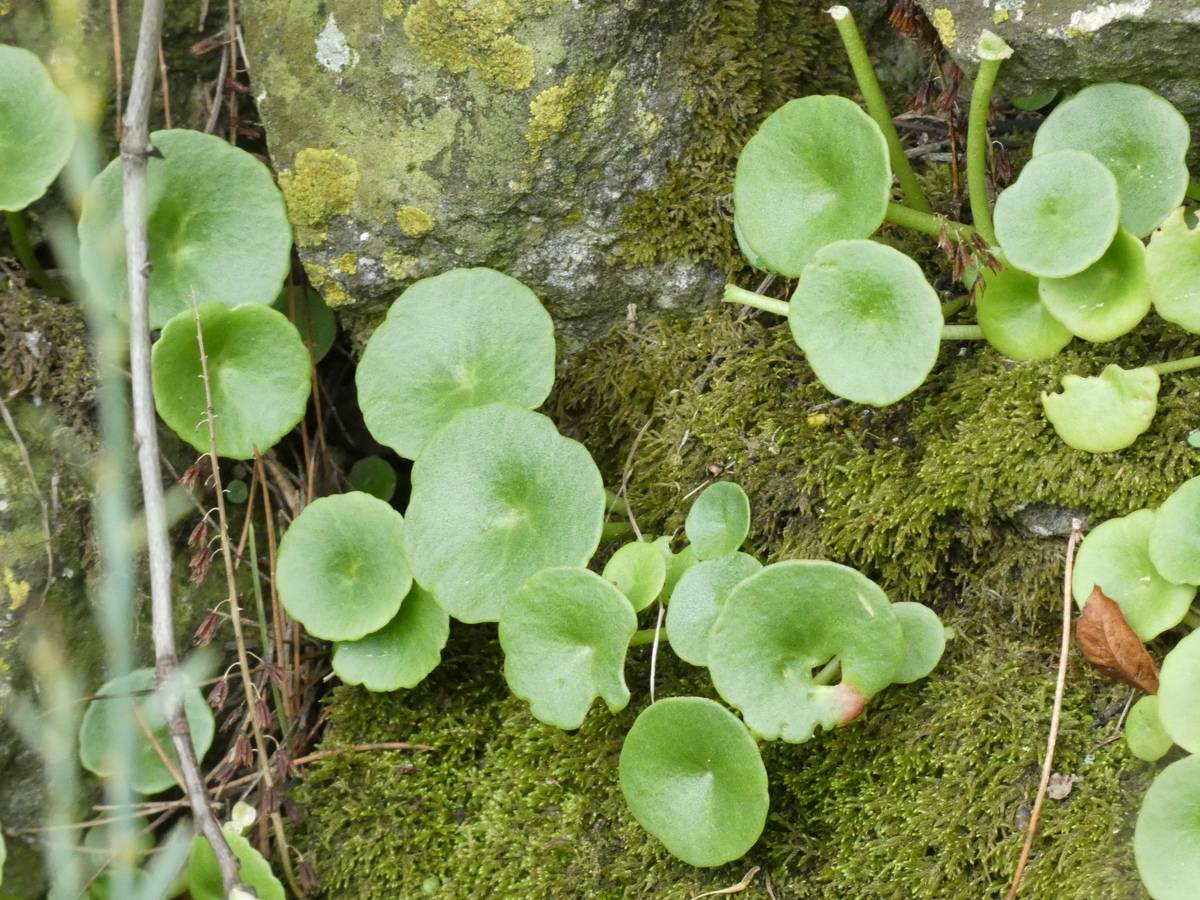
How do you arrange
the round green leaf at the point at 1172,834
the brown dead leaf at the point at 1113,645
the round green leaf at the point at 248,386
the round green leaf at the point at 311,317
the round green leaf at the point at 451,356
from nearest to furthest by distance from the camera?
the round green leaf at the point at 1172,834
the brown dead leaf at the point at 1113,645
the round green leaf at the point at 451,356
the round green leaf at the point at 248,386
the round green leaf at the point at 311,317

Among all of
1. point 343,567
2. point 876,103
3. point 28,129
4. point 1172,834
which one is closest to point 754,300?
point 876,103

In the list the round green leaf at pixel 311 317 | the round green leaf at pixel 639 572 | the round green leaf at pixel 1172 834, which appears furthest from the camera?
the round green leaf at pixel 311 317

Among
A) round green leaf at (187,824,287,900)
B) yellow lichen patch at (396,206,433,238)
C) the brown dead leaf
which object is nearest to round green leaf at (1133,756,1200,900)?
the brown dead leaf

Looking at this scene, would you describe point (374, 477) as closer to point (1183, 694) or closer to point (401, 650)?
point (401, 650)

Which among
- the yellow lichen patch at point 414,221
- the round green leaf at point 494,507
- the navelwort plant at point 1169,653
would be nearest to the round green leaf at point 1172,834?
the navelwort plant at point 1169,653

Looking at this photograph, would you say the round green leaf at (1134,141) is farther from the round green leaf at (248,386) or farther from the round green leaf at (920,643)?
the round green leaf at (248,386)

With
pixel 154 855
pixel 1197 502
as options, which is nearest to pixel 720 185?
pixel 1197 502
